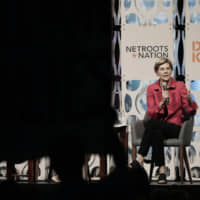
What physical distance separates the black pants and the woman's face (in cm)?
61

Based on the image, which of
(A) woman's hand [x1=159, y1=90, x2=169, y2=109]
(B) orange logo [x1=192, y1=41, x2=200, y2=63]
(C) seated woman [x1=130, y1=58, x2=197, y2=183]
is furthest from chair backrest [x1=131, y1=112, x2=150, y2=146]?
(B) orange logo [x1=192, y1=41, x2=200, y2=63]

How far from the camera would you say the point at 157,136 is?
152 inches

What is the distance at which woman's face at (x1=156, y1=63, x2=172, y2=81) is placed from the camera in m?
4.32

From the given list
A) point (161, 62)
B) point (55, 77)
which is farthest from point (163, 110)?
point (55, 77)

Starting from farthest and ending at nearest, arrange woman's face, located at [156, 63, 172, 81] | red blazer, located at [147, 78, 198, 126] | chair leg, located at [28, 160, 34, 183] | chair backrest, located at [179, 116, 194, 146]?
woman's face, located at [156, 63, 172, 81] → red blazer, located at [147, 78, 198, 126] → chair backrest, located at [179, 116, 194, 146] → chair leg, located at [28, 160, 34, 183]

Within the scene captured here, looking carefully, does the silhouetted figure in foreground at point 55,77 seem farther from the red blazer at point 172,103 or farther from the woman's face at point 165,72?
the woman's face at point 165,72

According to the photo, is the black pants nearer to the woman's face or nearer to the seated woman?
the seated woman

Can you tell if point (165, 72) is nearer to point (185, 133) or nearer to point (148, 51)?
point (148, 51)

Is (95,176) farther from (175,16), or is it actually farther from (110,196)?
(110,196)

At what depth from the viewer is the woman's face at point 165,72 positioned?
432 cm

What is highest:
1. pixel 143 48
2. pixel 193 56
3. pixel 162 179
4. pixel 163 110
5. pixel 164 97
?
pixel 143 48

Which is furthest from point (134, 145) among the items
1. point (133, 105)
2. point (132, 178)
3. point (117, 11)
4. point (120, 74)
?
point (132, 178)

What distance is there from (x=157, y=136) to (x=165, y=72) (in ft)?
2.68

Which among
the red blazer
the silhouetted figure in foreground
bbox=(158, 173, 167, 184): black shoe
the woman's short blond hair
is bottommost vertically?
bbox=(158, 173, 167, 184): black shoe
